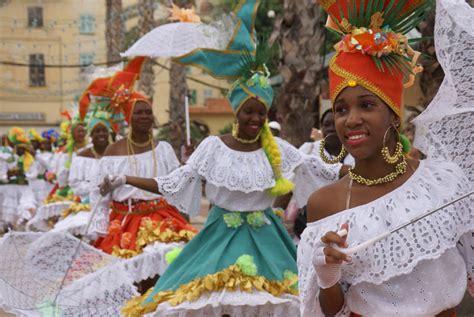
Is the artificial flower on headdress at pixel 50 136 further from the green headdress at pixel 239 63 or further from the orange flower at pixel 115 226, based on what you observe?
the green headdress at pixel 239 63

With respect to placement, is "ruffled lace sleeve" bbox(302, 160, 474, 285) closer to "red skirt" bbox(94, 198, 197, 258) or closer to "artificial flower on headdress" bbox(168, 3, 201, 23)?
"red skirt" bbox(94, 198, 197, 258)

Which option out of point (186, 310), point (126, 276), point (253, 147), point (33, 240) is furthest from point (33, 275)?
point (253, 147)

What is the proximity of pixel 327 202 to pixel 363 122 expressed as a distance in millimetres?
393

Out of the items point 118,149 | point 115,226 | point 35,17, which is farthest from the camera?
point 35,17

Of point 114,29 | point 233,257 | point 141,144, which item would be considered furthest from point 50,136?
point 233,257

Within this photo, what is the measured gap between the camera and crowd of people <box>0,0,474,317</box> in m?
3.41

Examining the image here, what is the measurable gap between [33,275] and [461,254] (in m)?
4.06

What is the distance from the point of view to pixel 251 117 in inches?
259

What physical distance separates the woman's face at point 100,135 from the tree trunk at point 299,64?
2.47 metres

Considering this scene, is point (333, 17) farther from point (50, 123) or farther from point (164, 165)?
point (50, 123)

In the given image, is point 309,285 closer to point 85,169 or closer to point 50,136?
point 85,169

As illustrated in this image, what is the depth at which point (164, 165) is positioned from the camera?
8.49 m

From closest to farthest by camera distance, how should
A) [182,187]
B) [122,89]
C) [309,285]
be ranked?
[309,285]
[182,187]
[122,89]

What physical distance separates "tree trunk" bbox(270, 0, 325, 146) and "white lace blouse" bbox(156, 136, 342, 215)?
369 cm
